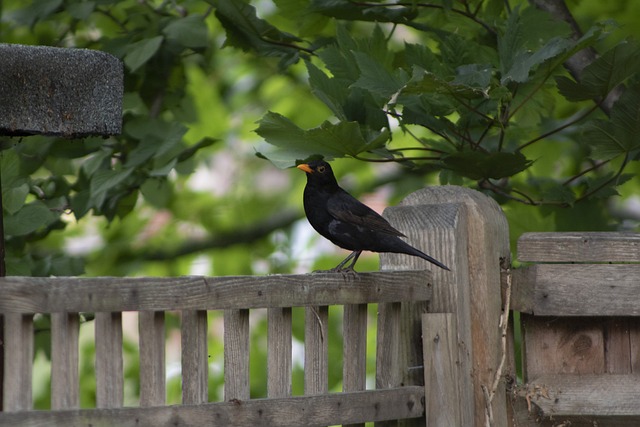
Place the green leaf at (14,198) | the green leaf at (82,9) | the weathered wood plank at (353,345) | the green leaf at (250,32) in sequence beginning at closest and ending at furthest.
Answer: the weathered wood plank at (353,345) → the green leaf at (14,198) → the green leaf at (250,32) → the green leaf at (82,9)

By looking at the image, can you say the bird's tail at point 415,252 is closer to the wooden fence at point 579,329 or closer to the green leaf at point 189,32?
the wooden fence at point 579,329

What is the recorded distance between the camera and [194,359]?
6.03 feet

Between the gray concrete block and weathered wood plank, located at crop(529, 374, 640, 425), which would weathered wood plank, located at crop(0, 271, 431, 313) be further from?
weathered wood plank, located at crop(529, 374, 640, 425)

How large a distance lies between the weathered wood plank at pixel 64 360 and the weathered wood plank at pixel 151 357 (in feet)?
0.45

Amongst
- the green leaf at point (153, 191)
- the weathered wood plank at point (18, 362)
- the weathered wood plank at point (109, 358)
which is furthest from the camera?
the green leaf at point (153, 191)

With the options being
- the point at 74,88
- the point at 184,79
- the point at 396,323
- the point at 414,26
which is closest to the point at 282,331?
the point at 396,323

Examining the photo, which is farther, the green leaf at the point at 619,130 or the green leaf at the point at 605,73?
the green leaf at the point at 619,130

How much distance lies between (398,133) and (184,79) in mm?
1904

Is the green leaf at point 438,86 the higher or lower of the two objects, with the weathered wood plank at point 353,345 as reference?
higher

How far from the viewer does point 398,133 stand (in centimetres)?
532

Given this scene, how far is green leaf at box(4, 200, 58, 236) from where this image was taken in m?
2.80

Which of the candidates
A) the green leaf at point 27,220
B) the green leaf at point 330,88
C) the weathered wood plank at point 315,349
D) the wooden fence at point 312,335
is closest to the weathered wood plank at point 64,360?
the wooden fence at point 312,335

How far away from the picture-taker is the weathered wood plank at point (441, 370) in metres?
2.23

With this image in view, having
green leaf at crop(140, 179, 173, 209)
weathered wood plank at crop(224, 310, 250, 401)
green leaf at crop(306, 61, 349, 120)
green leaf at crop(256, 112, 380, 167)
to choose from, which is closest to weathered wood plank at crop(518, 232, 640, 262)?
green leaf at crop(256, 112, 380, 167)
